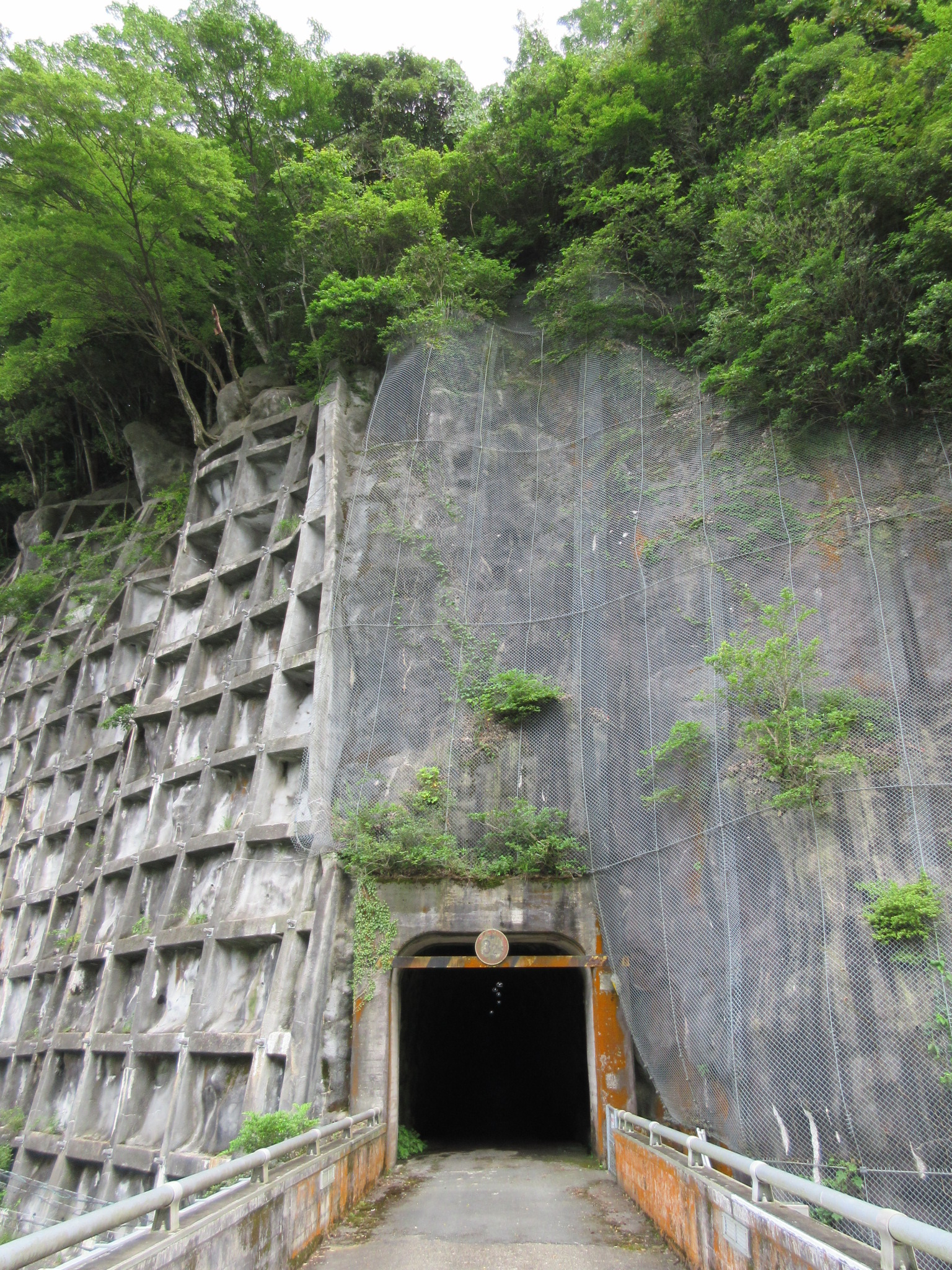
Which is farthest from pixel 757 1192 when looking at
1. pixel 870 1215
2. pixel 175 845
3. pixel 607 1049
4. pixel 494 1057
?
pixel 494 1057

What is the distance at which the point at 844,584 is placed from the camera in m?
10.5

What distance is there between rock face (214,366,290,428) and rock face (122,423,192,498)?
9.52 feet

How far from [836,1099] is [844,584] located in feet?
19.0

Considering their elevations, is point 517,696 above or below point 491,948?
above

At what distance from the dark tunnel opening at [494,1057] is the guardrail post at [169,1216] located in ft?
27.8

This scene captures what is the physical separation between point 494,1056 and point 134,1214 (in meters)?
20.7

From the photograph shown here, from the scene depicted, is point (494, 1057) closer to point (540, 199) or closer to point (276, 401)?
point (276, 401)

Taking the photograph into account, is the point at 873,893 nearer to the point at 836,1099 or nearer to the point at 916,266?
the point at 836,1099

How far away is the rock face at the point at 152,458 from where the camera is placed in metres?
22.3

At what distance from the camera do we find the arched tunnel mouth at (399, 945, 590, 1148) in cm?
1477

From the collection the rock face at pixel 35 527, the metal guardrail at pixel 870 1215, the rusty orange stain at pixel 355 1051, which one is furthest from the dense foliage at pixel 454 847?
Result: the rock face at pixel 35 527

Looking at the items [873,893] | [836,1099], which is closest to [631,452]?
[873,893]

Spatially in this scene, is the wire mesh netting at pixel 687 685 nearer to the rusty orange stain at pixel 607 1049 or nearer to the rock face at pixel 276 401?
the rusty orange stain at pixel 607 1049

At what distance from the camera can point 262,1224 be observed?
543 centimetres
